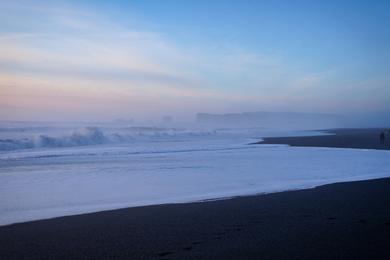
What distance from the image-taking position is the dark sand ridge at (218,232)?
18.7 feet

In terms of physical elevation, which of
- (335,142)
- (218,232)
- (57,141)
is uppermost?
(57,141)

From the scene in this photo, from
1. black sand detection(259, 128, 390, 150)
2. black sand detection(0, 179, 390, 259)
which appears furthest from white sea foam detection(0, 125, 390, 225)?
black sand detection(259, 128, 390, 150)

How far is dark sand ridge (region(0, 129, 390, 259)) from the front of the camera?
5695 mm

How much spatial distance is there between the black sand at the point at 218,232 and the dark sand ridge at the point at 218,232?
0.04 ft

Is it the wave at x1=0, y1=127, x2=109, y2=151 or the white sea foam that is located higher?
the wave at x1=0, y1=127, x2=109, y2=151

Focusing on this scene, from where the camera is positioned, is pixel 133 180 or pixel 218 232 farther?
pixel 133 180

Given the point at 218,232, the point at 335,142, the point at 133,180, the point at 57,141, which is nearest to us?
the point at 218,232

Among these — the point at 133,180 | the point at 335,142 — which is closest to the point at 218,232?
the point at 133,180

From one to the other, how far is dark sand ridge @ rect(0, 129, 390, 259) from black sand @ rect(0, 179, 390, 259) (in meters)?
0.01

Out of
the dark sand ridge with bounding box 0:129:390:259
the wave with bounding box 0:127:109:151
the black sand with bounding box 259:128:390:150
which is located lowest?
the dark sand ridge with bounding box 0:129:390:259

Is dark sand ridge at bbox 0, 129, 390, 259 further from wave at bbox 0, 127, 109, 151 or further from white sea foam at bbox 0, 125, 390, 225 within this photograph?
wave at bbox 0, 127, 109, 151

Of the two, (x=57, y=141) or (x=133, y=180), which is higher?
(x=57, y=141)

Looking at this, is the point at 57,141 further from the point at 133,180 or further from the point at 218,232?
the point at 218,232

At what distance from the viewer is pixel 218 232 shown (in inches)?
267
